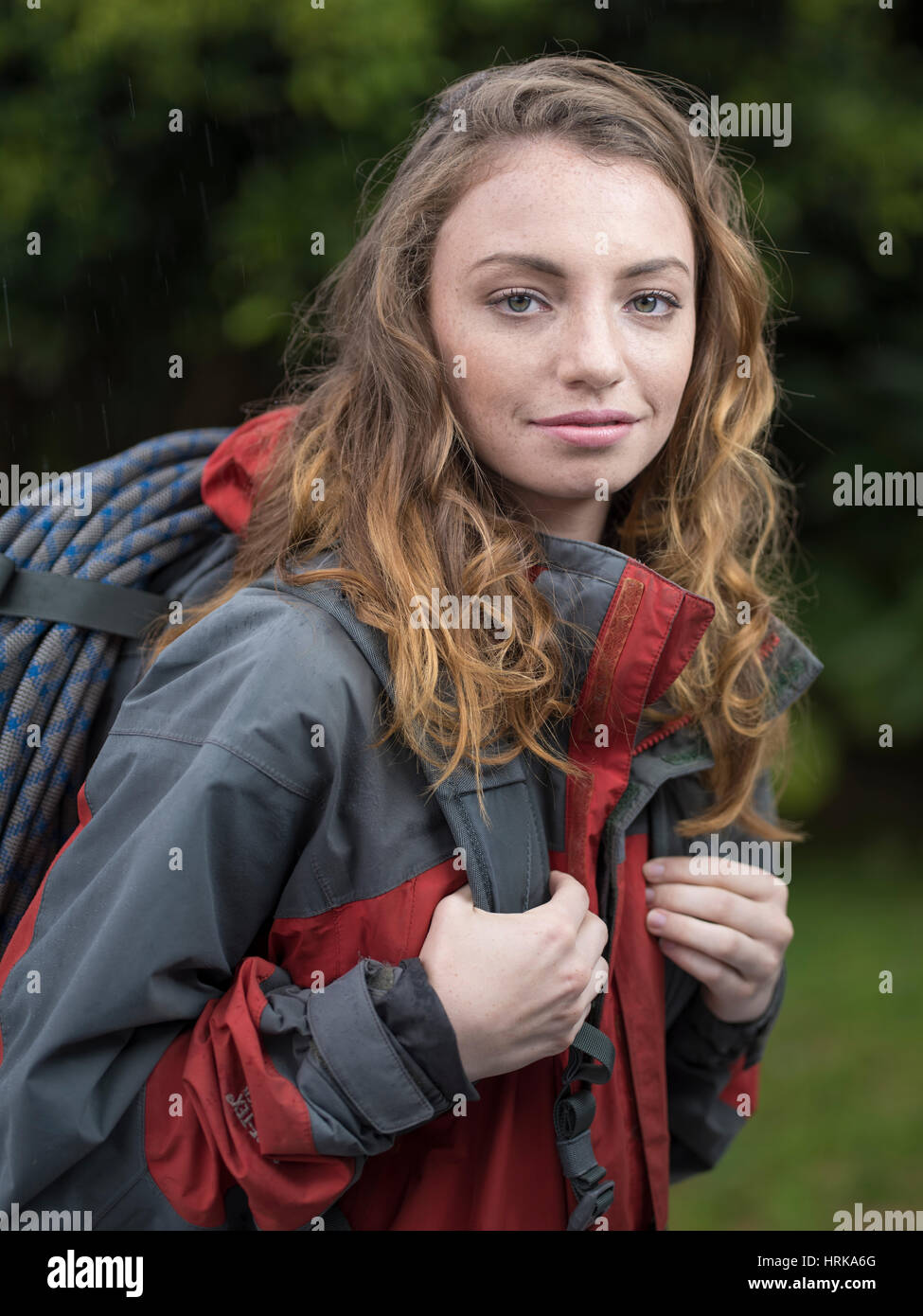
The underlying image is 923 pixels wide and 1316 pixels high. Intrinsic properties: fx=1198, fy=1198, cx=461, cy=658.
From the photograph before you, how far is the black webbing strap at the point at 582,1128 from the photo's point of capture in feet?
4.96

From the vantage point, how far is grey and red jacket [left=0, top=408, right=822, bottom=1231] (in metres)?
1.36

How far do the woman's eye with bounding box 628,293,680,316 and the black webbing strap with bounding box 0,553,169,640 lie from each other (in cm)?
80

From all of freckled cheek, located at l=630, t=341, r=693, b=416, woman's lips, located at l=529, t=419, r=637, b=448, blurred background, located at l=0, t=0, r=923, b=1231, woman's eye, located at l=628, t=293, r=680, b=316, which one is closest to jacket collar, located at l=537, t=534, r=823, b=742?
woman's lips, located at l=529, t=419, r=637, b=448

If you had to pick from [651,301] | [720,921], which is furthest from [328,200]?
[720,921]

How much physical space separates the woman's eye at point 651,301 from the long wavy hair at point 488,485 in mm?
161

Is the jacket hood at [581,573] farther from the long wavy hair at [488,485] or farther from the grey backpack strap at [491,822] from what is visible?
the grey backpack strap at [491,822]

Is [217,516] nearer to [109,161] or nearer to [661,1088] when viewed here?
[661,1088]

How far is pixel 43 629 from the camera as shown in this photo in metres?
1.61

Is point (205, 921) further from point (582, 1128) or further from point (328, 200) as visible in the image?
point (328, 200)

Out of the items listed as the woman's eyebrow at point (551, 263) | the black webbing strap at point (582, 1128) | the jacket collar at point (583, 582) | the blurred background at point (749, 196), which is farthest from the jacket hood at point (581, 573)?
the blurred background at point (749, 196)

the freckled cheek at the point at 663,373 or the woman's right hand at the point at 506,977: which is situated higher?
the freckled cheek at the point at 663,373

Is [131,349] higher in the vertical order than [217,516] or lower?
higher

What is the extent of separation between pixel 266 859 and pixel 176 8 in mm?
3000
